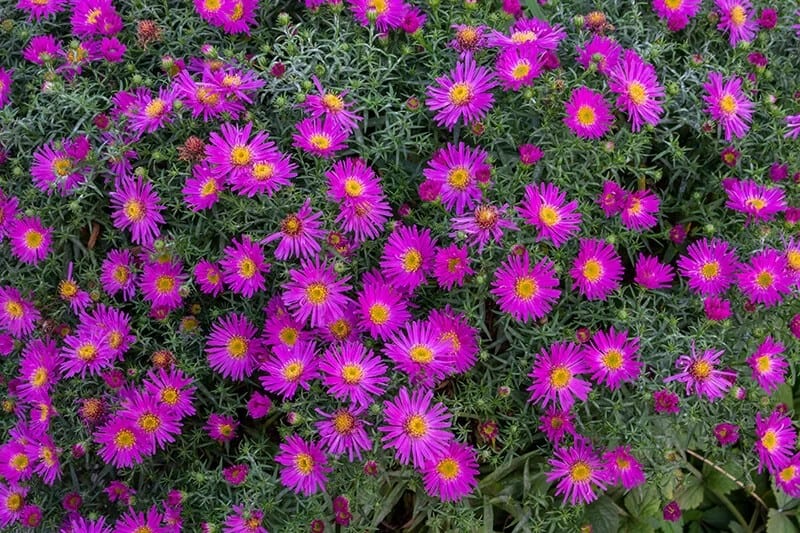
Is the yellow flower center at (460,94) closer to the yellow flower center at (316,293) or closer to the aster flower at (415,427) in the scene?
the yellow flower center at (316,293)

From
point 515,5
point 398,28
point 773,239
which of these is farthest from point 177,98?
point 773,239

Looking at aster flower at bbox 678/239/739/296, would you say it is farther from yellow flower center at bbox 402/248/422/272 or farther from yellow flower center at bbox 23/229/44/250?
yellow flower center at bbox 23/229/44/250

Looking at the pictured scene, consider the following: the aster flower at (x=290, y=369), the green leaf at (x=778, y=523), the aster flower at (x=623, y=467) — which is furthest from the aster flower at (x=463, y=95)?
the green leaf at (x=778, y=523)

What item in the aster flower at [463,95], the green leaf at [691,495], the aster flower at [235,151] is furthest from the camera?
the green leaf at [691,495]

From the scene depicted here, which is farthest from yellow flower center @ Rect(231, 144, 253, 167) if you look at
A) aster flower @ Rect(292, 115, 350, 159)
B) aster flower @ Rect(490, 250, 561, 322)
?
aster flower @ Rect(490, 250, 561, 322)

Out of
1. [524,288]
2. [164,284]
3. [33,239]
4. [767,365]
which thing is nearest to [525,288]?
[524,288]

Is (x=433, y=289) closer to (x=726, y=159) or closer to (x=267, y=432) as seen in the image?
(x=267, y=432)

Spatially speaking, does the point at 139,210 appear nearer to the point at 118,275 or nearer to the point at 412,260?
the point at 118,275
